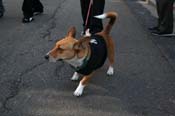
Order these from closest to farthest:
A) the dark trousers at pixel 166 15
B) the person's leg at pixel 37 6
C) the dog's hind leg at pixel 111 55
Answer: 1. the dog's hind leg at pixel 111 55
2. the dark trousers at pixel 166 15
3. the person's leg at pixel 37 6

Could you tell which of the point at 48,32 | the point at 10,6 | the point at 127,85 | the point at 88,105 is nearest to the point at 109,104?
the point at 88,105

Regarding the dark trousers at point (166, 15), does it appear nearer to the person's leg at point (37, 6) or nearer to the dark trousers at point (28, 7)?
the dark trousers at point (28, 7)

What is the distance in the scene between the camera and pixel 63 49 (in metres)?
4.10

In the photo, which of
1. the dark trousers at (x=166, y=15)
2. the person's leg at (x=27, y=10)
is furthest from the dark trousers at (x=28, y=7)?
the dark trousers at (x=166, y=15)

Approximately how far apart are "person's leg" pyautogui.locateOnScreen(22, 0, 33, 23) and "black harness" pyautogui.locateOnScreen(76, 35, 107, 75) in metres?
3.64

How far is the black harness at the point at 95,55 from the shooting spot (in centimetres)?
429

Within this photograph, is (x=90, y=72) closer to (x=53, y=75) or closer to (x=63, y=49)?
(x=63, y=49)

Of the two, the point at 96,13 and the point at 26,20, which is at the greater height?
the point at 96,13

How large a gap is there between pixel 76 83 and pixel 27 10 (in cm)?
363

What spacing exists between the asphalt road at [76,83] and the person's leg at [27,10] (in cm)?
53

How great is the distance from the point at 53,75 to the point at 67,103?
858 mm

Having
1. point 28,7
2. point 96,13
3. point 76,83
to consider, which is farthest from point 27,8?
point 76,83

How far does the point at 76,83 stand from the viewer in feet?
15.5

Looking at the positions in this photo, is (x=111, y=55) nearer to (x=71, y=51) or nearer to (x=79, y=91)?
(x=79, y=91)
